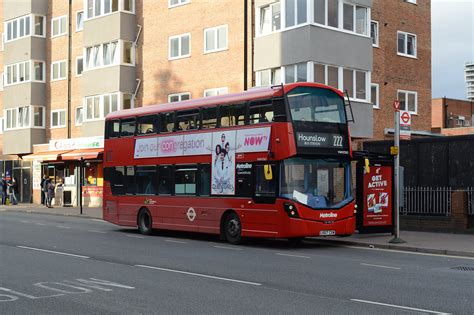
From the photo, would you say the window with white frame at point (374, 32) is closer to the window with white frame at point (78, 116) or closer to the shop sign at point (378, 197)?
the shop sign at point (378, 197)

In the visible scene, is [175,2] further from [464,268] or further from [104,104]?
[464,268]

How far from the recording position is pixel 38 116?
1804 inches

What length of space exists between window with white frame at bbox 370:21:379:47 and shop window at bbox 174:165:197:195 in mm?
15857

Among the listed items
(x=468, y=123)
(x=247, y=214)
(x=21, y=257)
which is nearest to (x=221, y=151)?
(x=247, y=214)

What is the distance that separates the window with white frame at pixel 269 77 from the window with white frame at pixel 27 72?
70.8ft

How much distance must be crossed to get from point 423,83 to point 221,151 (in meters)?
19.8

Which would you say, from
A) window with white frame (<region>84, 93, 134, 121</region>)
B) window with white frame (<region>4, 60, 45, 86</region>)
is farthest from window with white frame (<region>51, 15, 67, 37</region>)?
window with white frame (<region>84, 93, 134, 121</region>)

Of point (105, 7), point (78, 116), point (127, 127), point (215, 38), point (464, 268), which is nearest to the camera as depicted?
point (464, 268)

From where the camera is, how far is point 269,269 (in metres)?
13.2

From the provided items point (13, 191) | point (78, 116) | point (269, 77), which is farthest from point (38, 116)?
point (269, 77)

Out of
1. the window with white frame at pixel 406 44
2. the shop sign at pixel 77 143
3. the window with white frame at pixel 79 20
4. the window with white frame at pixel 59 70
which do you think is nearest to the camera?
the window with white frame at pixel 406 44

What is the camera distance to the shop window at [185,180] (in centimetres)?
2039

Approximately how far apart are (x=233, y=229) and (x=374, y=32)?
17.8 m

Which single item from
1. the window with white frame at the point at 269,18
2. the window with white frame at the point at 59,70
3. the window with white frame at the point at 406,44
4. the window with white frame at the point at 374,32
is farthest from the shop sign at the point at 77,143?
the window with white frame at the point at 406,44
